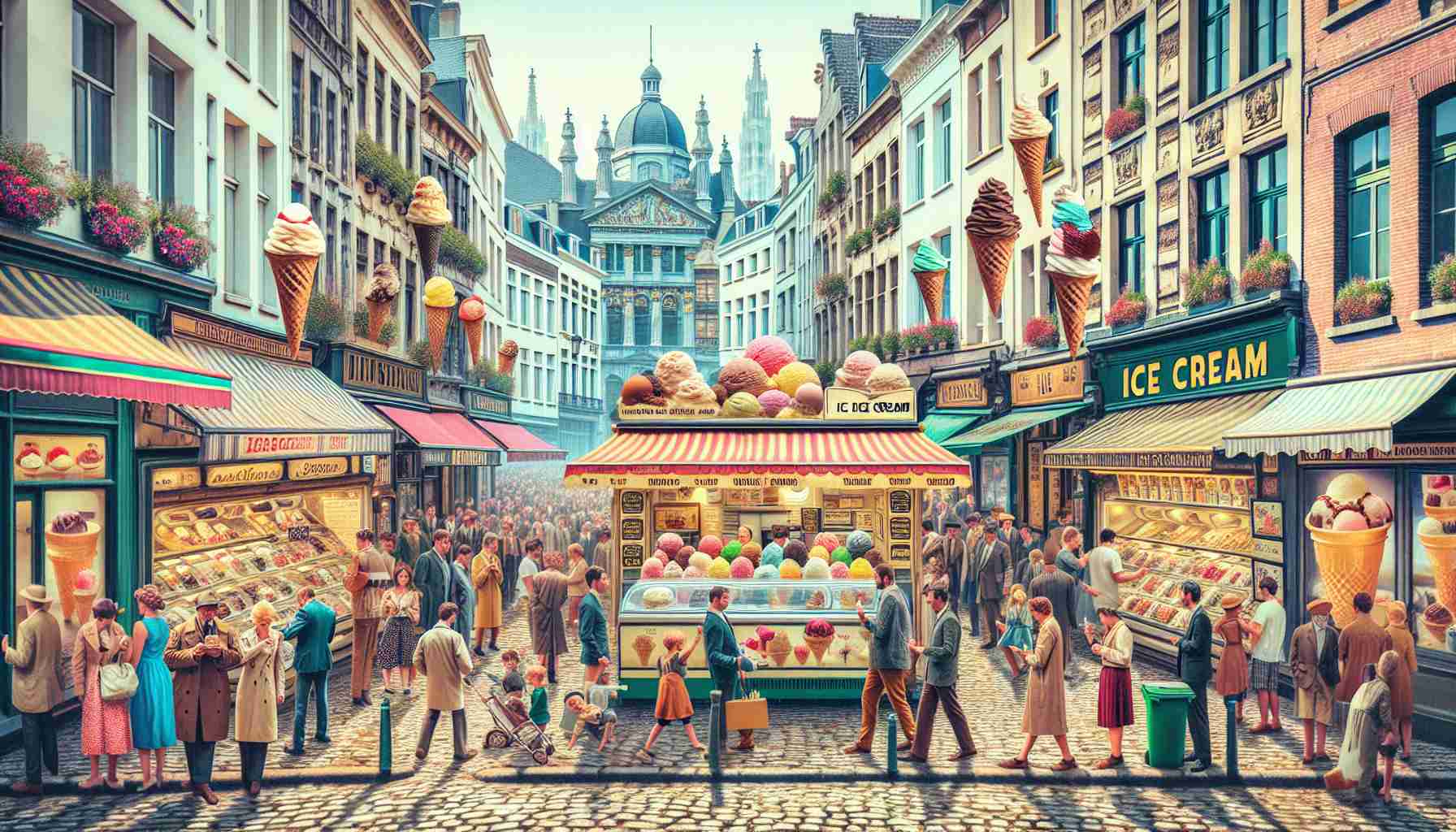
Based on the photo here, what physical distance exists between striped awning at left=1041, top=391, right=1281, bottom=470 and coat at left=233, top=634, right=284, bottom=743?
1078 cm

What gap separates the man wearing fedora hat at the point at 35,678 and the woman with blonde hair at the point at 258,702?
61.2 inches

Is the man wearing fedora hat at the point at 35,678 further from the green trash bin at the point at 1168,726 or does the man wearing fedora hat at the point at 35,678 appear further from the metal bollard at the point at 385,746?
the green trash bin at the point at 1168,726

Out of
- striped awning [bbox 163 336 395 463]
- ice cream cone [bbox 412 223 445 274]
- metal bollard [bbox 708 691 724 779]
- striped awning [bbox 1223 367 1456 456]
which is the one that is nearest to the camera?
metal bollard [bbox 708 691 724 779]

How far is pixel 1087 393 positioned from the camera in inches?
803

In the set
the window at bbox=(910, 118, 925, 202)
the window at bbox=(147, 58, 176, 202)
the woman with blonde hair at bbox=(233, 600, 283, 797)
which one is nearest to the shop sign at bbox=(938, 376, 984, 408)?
the window at bbox=(910, 118, 925, 202)

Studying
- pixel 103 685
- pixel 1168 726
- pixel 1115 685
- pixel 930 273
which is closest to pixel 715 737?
pixel 1115 685

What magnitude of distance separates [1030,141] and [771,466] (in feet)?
17.7

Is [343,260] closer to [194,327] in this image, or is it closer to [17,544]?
[194,327]

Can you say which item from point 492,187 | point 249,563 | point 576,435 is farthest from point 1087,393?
point 576,435

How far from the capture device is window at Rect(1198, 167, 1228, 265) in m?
17.1

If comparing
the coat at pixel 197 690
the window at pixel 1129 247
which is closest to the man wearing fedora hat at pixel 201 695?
the coat at pixel 197 690

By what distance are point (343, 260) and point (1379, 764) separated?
19715 mm

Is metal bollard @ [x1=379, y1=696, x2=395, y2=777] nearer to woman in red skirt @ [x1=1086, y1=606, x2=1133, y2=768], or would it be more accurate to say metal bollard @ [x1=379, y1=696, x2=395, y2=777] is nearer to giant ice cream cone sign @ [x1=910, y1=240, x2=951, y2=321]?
woman in red skirt @ [x1=1086, y1=606, x2=1133, y2=768]

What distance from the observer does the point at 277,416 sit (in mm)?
15703
